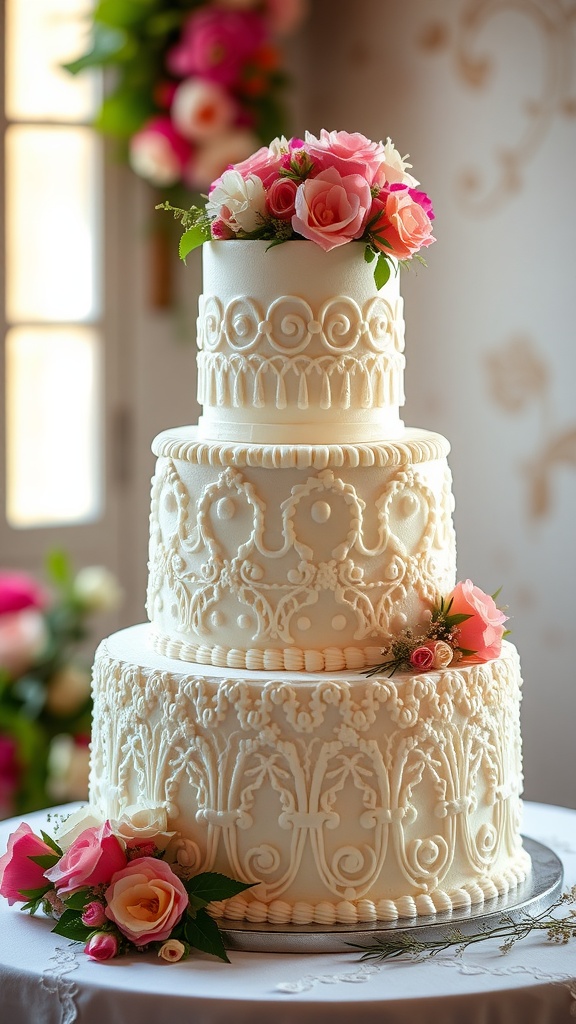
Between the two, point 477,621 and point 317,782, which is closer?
point 317,782

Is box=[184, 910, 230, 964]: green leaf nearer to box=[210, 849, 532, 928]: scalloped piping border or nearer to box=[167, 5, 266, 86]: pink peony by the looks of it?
box=[210, 849, 532, 928]: scalloped piping border

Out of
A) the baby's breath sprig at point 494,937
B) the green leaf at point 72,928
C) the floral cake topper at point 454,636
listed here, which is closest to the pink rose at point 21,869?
the green leaf at point 72,928

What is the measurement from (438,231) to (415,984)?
109 inches

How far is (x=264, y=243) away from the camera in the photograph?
265 centimetres

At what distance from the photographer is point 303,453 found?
2.60 m

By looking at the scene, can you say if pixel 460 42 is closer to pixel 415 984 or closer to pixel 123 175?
pixel 123 175

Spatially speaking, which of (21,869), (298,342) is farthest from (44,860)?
(298,342)

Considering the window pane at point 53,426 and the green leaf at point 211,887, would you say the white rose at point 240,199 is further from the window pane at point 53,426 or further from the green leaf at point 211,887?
the window pane at point 53,426

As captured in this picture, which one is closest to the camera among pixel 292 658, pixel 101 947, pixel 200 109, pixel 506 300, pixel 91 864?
pixel 101 947

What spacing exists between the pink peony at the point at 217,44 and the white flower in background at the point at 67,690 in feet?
6.74

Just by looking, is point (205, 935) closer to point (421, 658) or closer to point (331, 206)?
point (421, 658)

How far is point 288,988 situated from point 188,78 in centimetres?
338

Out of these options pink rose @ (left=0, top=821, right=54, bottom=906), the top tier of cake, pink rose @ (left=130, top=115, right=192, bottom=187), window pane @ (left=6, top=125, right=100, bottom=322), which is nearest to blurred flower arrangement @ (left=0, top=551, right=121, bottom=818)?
window pane @ (left=6, top=125, right=100, bottom=322)

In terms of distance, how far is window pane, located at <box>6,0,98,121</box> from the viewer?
4.77 m
